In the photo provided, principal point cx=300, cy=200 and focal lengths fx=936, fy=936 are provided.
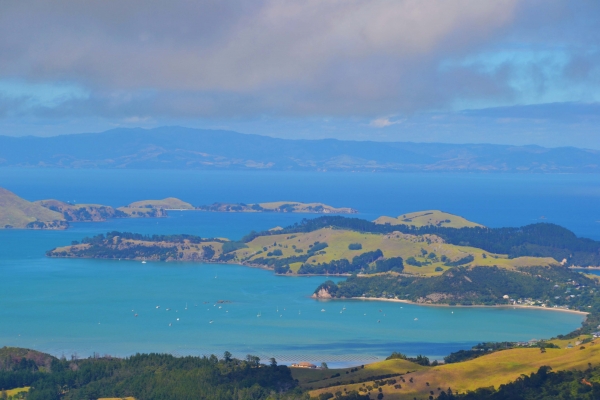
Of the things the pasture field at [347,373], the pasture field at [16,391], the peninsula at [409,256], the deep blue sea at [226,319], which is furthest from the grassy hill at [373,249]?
the pasture field at [16,391]

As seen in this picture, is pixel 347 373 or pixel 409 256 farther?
pixel 409 256

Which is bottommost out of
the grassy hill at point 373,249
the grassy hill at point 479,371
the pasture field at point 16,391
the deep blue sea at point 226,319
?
the grassy hill at point 479,371

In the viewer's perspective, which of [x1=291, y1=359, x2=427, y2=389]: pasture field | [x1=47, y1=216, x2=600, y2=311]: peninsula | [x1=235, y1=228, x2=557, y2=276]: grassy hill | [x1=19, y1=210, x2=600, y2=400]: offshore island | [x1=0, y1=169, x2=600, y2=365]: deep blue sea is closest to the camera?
[x1=19, y1=210, x2=600, y2=400]: offshore island

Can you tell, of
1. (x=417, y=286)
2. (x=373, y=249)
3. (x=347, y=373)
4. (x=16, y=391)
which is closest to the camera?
(x=16, y=391)

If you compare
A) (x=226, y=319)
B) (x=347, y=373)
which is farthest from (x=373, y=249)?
(x=347, y=373)

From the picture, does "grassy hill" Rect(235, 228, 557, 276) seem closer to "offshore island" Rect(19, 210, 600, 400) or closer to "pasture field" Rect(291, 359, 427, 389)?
"offshore island" Rect(19, 210, 600, 400)

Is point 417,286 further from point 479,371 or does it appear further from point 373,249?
point 479,371

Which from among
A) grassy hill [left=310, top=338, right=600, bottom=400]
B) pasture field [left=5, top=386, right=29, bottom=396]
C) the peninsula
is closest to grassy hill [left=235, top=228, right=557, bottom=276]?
the peninsula

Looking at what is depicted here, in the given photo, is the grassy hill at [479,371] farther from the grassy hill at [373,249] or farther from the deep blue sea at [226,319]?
the grassy hill at [373,249]
